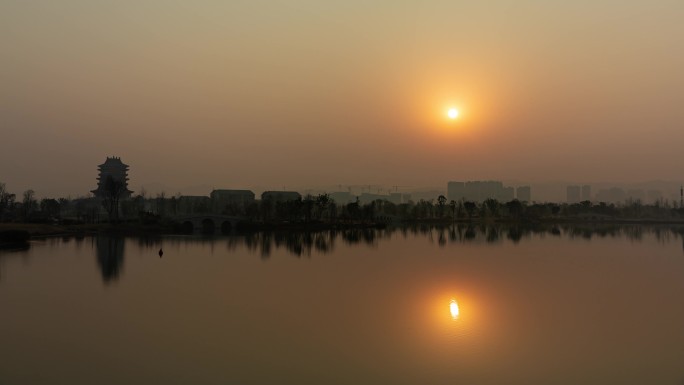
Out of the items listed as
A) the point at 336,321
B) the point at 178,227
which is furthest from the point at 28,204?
the point at 336,321

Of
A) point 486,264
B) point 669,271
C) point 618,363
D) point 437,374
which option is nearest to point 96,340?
point 437,374

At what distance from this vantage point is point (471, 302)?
81.3 ft

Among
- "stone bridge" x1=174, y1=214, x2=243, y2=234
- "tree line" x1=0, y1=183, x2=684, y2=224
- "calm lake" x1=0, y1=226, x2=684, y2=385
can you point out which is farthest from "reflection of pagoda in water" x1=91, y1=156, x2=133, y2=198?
"calm lake" x1=0, y1=226, x2=684, y2=385

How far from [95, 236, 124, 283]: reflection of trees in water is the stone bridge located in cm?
1583

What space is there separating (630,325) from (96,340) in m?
18.1

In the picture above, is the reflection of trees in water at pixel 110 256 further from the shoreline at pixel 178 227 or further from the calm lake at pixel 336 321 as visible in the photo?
the shoreline at pixel 178 227

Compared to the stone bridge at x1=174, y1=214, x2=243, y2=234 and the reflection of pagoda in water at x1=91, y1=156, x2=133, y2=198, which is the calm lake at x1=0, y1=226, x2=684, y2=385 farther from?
the reflection of pagoda in water at x1=91, y1=156, x2=133, y2=198

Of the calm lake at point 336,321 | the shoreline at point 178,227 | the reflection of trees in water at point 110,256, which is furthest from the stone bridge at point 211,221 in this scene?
the calm lake at point 336,321

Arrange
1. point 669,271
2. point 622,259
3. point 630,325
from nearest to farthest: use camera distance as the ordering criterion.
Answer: point 630,325
point 669,271
point 622,259

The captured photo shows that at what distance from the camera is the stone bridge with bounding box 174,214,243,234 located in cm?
7588

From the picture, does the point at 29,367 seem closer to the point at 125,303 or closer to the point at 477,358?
the point at 125,303

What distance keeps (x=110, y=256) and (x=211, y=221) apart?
119 feet

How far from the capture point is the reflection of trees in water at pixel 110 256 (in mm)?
32594

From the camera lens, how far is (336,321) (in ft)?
67.5
